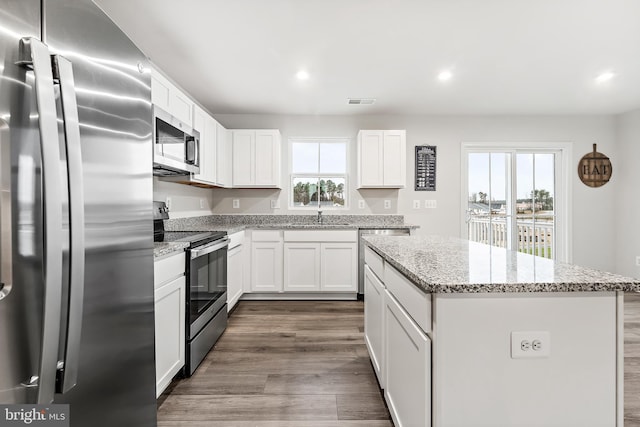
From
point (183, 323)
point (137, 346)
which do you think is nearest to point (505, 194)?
point (183, 323)

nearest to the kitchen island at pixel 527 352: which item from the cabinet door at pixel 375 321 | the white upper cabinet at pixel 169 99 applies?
the cabinet door at pixel 375 321

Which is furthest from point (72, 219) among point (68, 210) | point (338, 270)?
point (338, 270)

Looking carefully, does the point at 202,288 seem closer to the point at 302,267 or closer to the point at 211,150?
the point at 302,267

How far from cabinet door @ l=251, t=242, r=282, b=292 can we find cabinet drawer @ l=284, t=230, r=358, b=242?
23 centimetres

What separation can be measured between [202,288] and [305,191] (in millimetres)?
2477

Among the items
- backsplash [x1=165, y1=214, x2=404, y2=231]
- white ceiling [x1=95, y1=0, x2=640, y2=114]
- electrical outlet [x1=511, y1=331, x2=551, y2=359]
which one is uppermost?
white ceiling [x1=95, y1=0, x2=640, y2=114]

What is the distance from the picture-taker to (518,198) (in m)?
4.54

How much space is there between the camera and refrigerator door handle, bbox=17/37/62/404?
67 centimetres

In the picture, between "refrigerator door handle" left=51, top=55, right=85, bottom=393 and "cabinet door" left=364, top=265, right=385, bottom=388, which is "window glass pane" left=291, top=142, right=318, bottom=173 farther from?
"refrigerator door handle" left=51, top=55, right=85, bottom=393

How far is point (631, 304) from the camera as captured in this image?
355cm

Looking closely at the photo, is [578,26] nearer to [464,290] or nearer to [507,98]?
[507,98]

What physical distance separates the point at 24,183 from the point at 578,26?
325 centimetres

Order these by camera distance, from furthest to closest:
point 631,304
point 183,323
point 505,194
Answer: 1. point 505,194
2. point 631,304
3. point 183,323

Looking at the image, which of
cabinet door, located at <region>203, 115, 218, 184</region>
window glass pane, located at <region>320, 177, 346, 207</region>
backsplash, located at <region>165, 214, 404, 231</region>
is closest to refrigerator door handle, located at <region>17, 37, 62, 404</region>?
cabinet door, located at <region>203, 115, 218, 184</region>
